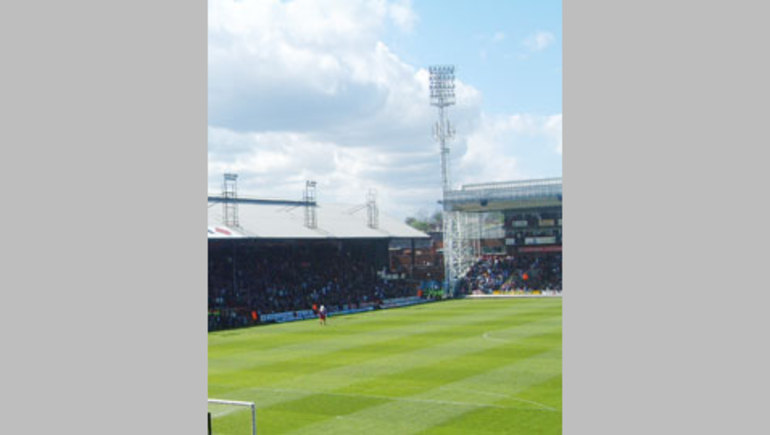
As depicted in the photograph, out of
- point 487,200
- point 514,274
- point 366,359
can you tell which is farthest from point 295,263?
point 366,359

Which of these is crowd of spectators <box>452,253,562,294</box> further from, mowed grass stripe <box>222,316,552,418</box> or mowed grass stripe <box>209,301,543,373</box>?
mowed grass stripe <box>222,316,552,418</box>

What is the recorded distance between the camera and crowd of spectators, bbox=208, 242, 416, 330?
4759 centimetres

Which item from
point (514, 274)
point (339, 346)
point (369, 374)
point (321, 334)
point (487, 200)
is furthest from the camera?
point (514, 274)

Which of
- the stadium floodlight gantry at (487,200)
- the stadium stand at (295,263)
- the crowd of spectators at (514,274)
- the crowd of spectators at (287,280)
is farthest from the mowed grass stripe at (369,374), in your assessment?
the crowd of spectators at (514,274)

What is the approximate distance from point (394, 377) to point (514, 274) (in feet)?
149

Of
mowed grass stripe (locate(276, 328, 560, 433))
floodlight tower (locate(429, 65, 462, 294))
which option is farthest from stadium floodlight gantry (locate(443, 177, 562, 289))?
mowed grass stripe (locate(276, 328, 560, 433))

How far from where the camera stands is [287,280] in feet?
183

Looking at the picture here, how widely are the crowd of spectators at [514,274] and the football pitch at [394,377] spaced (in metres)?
24.2

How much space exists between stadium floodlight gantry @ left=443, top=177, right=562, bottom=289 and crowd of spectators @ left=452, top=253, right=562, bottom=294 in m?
1.59

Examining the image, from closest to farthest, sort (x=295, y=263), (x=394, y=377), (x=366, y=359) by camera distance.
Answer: (x=394, y=377) → (x=366, y=359) → (x=295, y=263)

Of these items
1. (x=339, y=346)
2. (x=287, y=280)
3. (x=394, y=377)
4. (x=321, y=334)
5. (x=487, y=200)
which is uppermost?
(x=487, y=200)

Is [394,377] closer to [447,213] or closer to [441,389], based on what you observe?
[441,389]

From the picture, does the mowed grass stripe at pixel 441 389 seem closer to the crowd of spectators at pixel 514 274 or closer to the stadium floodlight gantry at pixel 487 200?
the stadium floodlight gantry at pixel 487 200

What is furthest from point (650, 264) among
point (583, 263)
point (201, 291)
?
point (201, 291)
